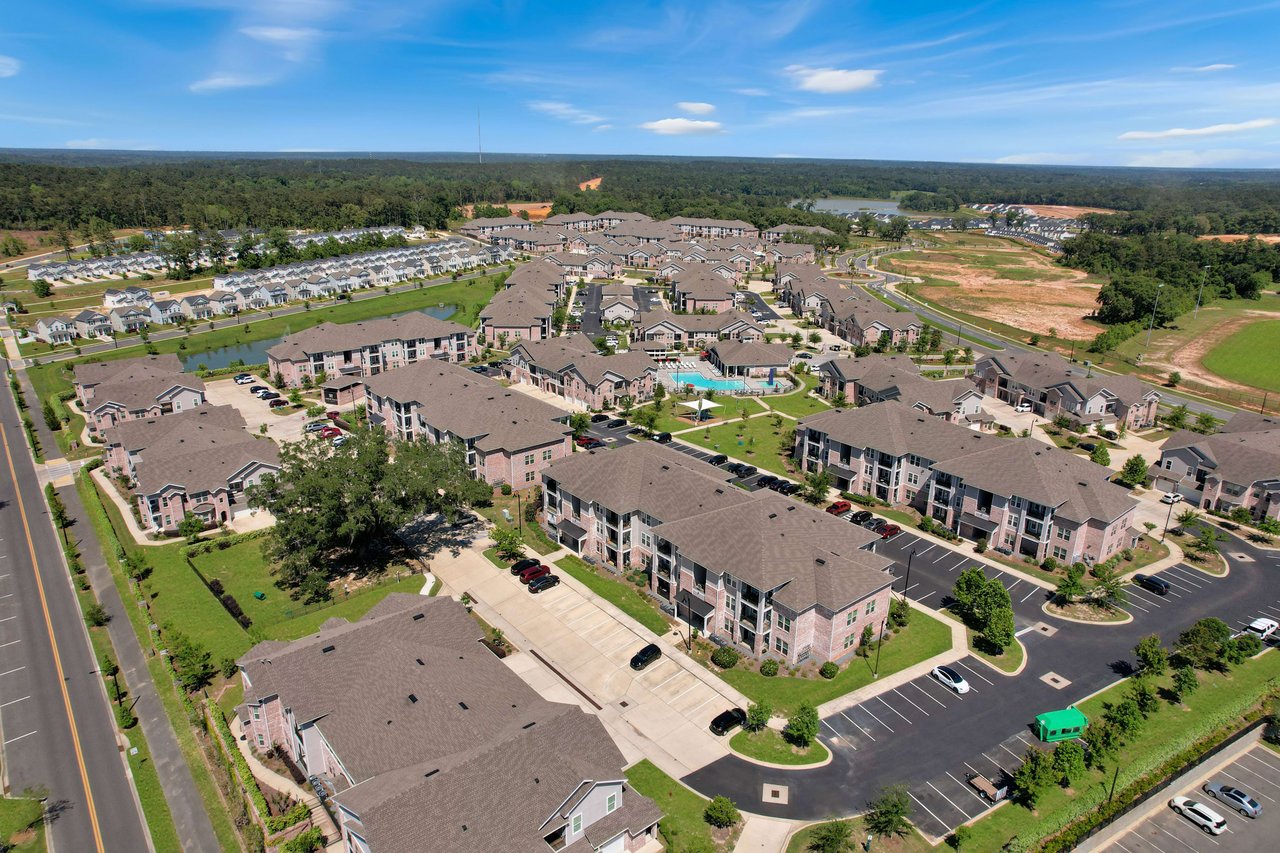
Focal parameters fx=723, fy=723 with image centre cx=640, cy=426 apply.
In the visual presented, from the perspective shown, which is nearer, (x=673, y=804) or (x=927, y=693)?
(x=673, y=804)

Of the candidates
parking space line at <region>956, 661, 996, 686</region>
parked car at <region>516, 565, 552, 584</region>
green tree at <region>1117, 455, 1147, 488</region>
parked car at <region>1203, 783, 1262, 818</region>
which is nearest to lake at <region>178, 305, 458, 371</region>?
parked car at <region>516, 565, 552, 584</region>

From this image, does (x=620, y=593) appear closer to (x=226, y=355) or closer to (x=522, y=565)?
(x=522, y=565)

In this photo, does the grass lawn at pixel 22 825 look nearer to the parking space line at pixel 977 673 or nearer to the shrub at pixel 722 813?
the shrub at pixel 722 813

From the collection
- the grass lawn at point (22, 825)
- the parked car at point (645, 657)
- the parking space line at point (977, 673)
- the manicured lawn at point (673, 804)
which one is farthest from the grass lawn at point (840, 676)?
the grass lawn at point (22, 825)

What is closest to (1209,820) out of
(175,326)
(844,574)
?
(844,574)

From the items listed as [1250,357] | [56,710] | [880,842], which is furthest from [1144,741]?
[1250,357]

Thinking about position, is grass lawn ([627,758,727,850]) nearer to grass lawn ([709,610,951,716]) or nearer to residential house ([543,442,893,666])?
grass lawn ([709,610,951,716])

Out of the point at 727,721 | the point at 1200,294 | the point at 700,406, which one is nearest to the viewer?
the point at 727,721
